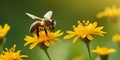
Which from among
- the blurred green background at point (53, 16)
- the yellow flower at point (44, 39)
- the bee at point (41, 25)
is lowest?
the yellow flower at point (44, 39)

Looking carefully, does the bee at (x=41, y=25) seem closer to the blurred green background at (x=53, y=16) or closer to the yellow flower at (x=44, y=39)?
the yellow flower at (x=44, y=39)

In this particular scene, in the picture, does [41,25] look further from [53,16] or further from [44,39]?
[53,16]

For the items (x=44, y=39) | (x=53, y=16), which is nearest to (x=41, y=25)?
(x=44, y=39)

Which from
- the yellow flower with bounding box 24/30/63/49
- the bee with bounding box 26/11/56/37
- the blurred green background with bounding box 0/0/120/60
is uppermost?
the blurred green background with bounding box 0/0/120/60

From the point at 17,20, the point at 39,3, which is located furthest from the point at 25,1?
the point at 17,20

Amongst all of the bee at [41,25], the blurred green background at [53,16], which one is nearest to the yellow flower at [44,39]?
the bee at [41,25]

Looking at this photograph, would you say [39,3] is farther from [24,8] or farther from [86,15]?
[86,15]

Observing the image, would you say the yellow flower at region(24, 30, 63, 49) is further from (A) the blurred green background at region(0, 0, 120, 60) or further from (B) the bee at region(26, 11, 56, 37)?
(A) the blurred green background at region(0, 0, 120, 60)

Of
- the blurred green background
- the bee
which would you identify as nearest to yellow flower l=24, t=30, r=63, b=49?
the bee
